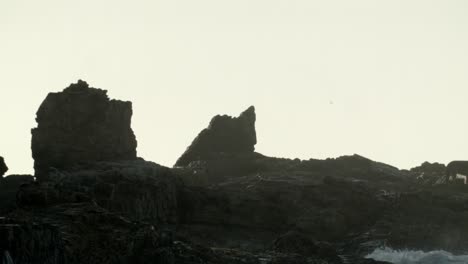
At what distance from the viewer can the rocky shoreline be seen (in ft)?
328

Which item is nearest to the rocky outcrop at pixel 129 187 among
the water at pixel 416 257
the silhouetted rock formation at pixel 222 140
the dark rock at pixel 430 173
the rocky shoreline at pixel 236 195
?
the rocky shoreline at pixel 236 195

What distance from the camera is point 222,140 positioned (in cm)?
15288

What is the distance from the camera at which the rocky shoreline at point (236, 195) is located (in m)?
100

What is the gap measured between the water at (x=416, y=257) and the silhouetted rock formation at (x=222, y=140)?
1952 inches

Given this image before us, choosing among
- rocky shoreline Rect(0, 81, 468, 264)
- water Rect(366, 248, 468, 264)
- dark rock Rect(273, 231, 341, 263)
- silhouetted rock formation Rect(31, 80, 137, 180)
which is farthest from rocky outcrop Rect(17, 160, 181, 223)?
water Rect(366, 248, 468, 264)

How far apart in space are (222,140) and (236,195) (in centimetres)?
3194

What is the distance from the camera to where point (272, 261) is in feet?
293

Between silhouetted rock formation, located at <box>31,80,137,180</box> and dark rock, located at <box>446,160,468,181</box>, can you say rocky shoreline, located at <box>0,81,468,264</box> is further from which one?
dark rock, located at <box>446,160,468,181</box>

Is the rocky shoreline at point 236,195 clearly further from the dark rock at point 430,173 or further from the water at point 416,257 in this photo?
the water at point 416,257

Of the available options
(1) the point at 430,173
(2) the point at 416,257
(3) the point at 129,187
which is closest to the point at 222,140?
(1) the point at 430,173

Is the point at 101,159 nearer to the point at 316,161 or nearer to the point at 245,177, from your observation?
the point at 245,177

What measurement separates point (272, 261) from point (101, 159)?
45478 millimetres

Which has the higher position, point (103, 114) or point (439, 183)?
point (103, 114)

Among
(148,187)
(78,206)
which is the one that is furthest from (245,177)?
(78,206)
